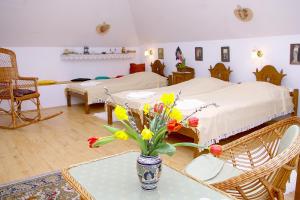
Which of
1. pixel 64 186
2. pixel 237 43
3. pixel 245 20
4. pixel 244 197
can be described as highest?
pixel 245 20

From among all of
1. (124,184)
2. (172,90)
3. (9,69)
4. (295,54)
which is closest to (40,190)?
(124,184)

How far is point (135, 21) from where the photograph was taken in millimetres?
6410

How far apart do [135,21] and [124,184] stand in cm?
533

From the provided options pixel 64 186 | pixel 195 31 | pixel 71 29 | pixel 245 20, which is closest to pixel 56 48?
pixel 71 29

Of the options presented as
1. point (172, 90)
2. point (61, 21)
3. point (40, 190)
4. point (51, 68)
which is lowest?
point (40, 190)

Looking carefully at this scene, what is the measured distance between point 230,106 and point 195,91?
126 centimetres

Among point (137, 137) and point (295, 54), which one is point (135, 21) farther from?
point (137, 137)

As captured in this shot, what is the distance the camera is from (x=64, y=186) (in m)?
2.53

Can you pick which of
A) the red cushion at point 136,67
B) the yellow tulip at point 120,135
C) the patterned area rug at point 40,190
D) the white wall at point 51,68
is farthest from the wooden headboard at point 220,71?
the yellow tulip at point 120,135

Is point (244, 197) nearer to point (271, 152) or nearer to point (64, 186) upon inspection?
point (271, 152)

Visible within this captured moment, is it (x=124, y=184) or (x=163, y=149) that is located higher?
(x=163, y=149)

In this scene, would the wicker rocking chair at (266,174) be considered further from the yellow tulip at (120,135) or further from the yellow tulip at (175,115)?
the yellow tulip at (120,135)

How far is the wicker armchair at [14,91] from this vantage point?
439 cm

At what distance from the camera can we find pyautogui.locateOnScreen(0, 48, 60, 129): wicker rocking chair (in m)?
4.40
